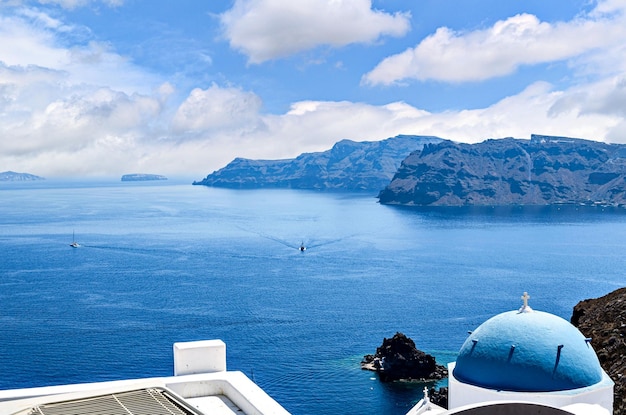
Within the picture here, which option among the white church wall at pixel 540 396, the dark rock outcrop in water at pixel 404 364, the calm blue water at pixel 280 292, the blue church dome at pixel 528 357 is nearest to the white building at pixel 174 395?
the white church wall at pixel 540 396

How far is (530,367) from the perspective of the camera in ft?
42.3

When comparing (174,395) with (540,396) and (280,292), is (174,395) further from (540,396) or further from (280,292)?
(280,292)

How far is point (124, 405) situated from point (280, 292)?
5868 centimetres

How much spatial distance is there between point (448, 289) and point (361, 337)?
21.1 metres

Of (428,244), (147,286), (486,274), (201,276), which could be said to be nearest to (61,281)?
(147,286)

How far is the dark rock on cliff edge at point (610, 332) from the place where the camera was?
3157 cm

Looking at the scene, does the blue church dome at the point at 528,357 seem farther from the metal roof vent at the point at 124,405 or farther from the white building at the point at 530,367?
the metal roof vent at the point at 124,405

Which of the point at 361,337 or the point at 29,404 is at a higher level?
the point at 29,404

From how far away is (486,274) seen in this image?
8169 cm

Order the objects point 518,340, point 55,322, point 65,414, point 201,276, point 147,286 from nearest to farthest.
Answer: point 65,414
point 518,340
point 55,322
point 147,286
point 201,276

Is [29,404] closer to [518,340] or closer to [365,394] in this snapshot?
[518,340]

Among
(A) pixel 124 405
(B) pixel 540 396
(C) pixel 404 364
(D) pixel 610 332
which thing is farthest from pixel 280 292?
(A) pixel 124 405

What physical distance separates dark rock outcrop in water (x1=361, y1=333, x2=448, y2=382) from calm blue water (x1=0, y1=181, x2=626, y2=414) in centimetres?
116

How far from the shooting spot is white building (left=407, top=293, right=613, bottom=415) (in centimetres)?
1281
